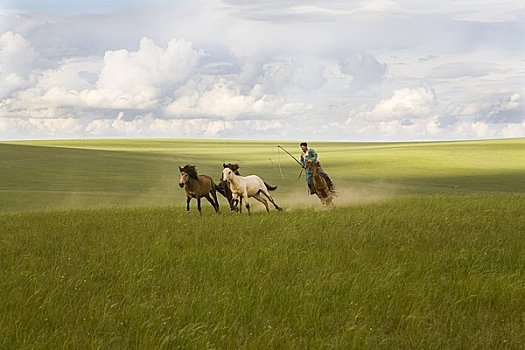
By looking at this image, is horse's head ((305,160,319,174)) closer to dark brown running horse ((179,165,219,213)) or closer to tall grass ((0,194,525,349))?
dark brown running horse ((179,165,219,213))

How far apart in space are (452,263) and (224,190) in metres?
10.7

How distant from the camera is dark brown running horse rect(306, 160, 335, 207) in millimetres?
21047

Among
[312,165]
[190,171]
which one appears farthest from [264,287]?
[312,165]

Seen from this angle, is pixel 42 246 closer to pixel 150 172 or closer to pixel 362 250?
pixel 362 250

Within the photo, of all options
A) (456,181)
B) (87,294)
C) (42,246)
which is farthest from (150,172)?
(87,294)

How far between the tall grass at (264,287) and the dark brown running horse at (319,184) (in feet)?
19.5

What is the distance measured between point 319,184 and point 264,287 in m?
12.6

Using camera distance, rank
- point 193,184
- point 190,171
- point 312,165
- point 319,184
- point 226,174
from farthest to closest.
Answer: point 319,184
point 312,165
point 193,184
point 190,171
point 226,174

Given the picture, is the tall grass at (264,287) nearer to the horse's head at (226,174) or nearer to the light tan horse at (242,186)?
the horse's head at (226,174)

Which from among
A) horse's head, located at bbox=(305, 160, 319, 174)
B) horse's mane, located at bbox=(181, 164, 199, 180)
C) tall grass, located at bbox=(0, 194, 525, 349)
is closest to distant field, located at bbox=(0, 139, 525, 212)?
horse's head, located at bbox=(305, 160, 319, 174)

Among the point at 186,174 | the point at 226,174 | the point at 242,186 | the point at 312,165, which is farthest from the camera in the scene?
the point at 312,165

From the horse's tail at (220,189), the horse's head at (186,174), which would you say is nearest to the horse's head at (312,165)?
the horse's tail at (220,189)

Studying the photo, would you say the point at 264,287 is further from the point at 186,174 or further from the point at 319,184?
the point at 319,184

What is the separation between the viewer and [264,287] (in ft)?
29.1
